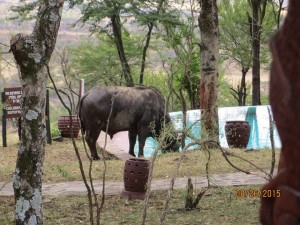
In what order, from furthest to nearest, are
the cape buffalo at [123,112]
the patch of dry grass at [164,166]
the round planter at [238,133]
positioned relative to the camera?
the round planter at [238,133] < the cape buffalo at [123,112] < the patch of dry grass at [164,166]

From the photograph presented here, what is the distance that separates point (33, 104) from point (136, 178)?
3383 millimetres

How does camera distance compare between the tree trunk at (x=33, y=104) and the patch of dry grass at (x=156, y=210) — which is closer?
the tree trunk at (x=33, y=104)

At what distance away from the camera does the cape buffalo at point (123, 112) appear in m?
13.2

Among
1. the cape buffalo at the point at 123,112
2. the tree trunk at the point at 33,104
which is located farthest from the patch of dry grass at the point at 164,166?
the tree trunk at the point at 33,104

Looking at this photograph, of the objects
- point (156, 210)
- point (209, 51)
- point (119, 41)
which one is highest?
point (119, 41)

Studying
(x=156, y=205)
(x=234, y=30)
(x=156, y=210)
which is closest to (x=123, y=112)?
(x=156, y=205)

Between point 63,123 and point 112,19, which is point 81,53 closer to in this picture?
point 112,19

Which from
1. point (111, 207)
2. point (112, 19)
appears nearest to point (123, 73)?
point (112, 19)

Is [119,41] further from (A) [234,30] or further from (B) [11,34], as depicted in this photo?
(B) [11,34]

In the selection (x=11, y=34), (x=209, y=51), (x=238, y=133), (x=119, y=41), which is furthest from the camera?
(x=119, y=41)

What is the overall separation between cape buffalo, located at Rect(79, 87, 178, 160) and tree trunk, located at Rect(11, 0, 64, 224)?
8.07 m

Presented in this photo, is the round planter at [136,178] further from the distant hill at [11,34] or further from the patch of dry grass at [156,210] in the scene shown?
the distant hill at [11,34]

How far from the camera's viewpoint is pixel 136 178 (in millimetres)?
8008

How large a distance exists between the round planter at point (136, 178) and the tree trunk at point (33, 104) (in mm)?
3058
